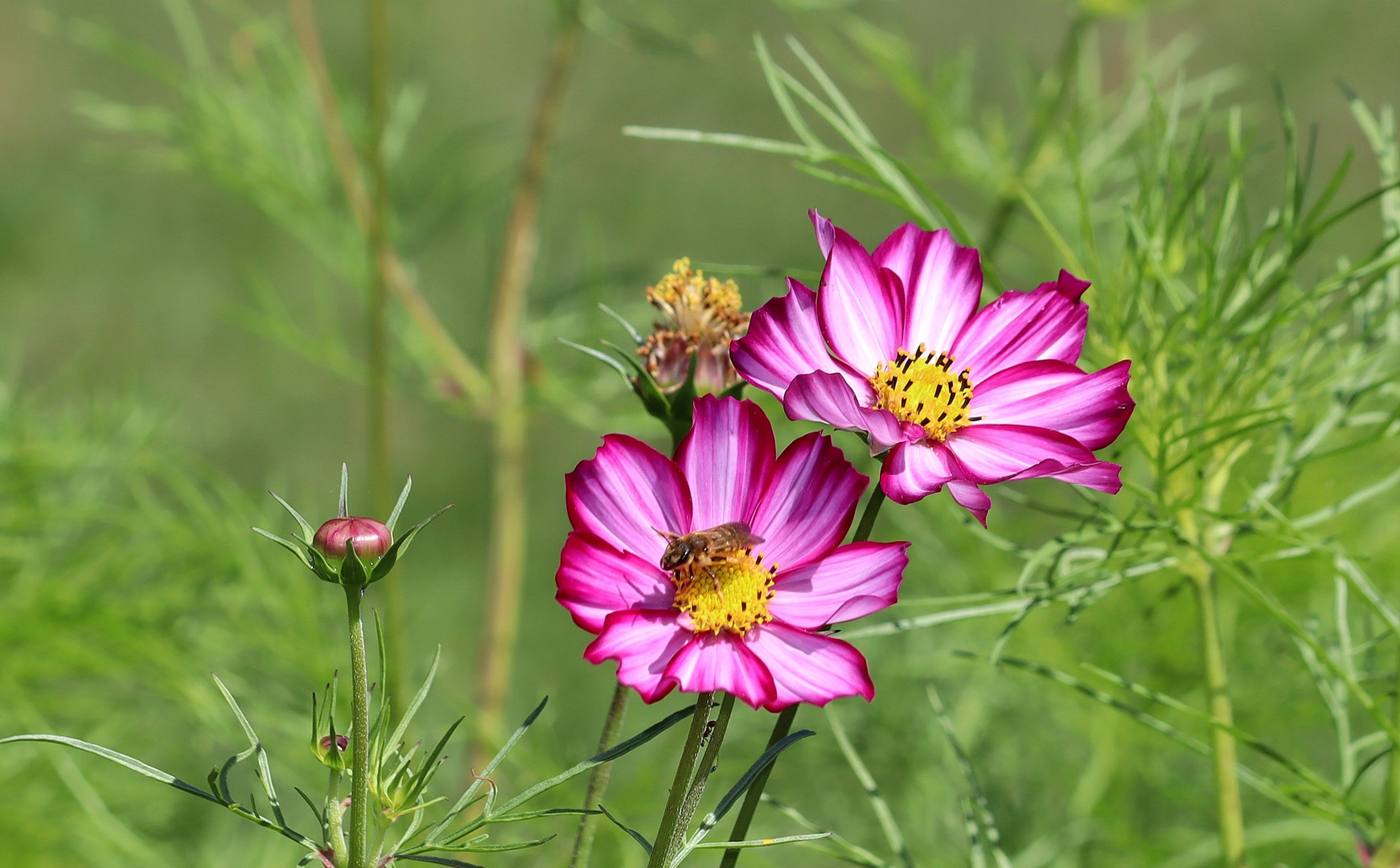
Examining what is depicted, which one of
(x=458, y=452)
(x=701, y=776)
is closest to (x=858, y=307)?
(x=701, y=776)

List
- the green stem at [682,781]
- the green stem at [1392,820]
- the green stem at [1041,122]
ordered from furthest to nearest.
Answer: the green stem at [1041,122]
the green stem at [1392,820]
the green stem at [682,781]

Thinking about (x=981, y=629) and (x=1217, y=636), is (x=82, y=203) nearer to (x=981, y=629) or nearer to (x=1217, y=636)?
(x=981, y=629)

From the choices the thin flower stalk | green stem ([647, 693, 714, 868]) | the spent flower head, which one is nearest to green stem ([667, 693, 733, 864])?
green stem ([647, 693, 714, 868])

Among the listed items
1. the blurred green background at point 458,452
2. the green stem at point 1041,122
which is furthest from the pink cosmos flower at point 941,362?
the green stem at point 1041,122

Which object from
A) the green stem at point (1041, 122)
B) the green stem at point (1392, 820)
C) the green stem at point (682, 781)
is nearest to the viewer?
the green stem at point (682, 781)

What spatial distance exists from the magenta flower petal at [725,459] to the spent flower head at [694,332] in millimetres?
37

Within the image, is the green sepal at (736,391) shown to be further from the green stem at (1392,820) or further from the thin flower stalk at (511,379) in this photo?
the thin flower stalk at (511,379)

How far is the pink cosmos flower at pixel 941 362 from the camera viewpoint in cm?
27

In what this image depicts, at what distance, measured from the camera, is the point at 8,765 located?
25.9 inches

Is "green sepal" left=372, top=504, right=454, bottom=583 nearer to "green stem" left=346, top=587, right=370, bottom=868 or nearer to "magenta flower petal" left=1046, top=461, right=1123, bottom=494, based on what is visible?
"green stem" left=346, top=587, right=370, bottom=868

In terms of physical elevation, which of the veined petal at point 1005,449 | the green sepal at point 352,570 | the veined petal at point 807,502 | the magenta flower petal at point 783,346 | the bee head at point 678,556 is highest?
the magenta flower petal at point 783,346

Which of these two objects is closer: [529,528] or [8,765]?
[8,765]

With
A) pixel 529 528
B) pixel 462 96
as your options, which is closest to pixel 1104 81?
pixel 462 96

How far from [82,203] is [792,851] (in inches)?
51.5
